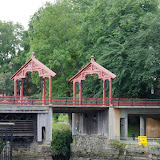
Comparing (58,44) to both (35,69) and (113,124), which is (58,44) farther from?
(113,124)

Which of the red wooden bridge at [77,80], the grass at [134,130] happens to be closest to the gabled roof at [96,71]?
the red wooden bridge at [77,80]

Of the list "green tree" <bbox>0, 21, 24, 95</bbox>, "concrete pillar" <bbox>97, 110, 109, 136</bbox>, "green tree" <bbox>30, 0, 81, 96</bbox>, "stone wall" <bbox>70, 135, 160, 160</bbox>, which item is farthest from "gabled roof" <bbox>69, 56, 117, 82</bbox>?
"green tree" <bbox>0, 21, 24, 95</bbox>

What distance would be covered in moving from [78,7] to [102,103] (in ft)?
83.6

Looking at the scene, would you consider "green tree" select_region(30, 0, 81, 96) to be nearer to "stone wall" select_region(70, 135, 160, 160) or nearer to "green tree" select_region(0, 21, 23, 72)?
"stone wall" select_region(70, 135, 160, 160)

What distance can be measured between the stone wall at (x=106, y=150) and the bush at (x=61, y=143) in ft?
2.32

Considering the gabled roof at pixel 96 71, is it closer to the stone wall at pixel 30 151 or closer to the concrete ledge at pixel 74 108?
the concrete ledge at pixel 74 108

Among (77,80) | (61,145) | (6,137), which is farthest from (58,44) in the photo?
(6,137)

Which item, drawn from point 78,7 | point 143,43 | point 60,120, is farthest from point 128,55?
point 60,120

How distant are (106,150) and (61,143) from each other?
6139 millimetres

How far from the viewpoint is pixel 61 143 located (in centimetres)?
5338

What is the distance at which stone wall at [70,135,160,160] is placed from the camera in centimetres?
4550

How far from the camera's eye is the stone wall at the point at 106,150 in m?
45.5

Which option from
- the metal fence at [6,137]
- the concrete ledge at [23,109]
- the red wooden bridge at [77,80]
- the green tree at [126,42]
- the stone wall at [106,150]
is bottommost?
the stone wall at [106,150]

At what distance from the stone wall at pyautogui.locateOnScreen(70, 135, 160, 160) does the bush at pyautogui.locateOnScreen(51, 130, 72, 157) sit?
0.71 meters
